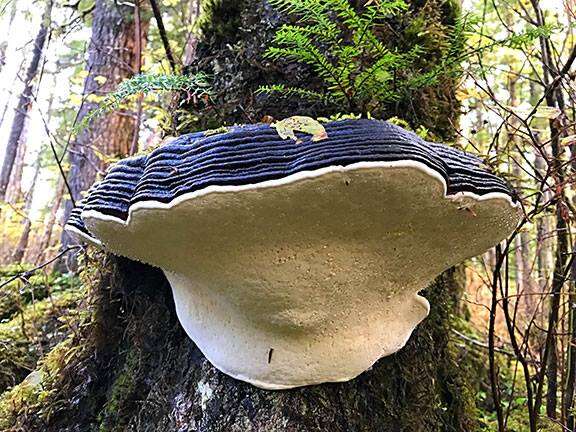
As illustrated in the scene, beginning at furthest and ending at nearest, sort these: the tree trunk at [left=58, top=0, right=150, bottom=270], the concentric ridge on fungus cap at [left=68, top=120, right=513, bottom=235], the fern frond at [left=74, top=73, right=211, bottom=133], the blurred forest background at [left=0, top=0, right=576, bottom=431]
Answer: the tree trunk at [left=58, top=0, right=150, bottom=270] → the fern frond at [left=74, top=73, right=211, bottom=133] → the blurred forest background at [left=0, top=0, right=576, bottom=431] → the concentric ridge on fungus cap at [left=68, top=120, right=513, bottom=235]

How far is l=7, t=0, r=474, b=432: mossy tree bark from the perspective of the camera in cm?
158

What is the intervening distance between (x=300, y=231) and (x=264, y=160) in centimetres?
22

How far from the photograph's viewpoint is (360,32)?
58.5 inches

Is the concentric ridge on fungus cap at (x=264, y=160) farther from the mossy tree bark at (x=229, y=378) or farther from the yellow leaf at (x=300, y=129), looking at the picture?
the mossy tree bark at (x=229, y=378)

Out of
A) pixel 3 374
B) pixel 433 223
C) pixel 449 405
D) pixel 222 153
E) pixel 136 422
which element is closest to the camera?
pixel 222 153

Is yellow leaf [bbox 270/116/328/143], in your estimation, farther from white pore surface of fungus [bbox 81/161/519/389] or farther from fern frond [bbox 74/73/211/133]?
fern frond [bbox 74/73/211/133]

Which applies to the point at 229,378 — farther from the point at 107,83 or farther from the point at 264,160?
the point at 107,83

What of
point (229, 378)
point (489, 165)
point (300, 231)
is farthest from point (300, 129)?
point (229, 378)

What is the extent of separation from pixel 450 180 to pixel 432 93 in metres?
1.08

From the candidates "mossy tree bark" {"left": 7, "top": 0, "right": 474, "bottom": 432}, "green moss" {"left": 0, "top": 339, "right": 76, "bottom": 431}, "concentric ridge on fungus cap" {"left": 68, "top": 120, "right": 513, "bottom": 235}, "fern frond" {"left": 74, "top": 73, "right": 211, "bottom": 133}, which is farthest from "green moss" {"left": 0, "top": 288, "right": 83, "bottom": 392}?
"concentric ridge on fungus cap" {"left": 68, "top": 120, "right": 513, "bottom": 235}

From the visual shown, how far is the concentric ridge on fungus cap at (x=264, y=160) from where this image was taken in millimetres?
1034

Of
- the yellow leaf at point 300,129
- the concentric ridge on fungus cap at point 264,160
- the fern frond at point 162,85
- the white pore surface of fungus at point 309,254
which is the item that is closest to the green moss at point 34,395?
the white pore surface of fungus at point 309,254

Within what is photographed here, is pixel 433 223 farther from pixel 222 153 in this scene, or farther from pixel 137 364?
pixel 137 364

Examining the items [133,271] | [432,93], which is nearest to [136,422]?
[133,271]
